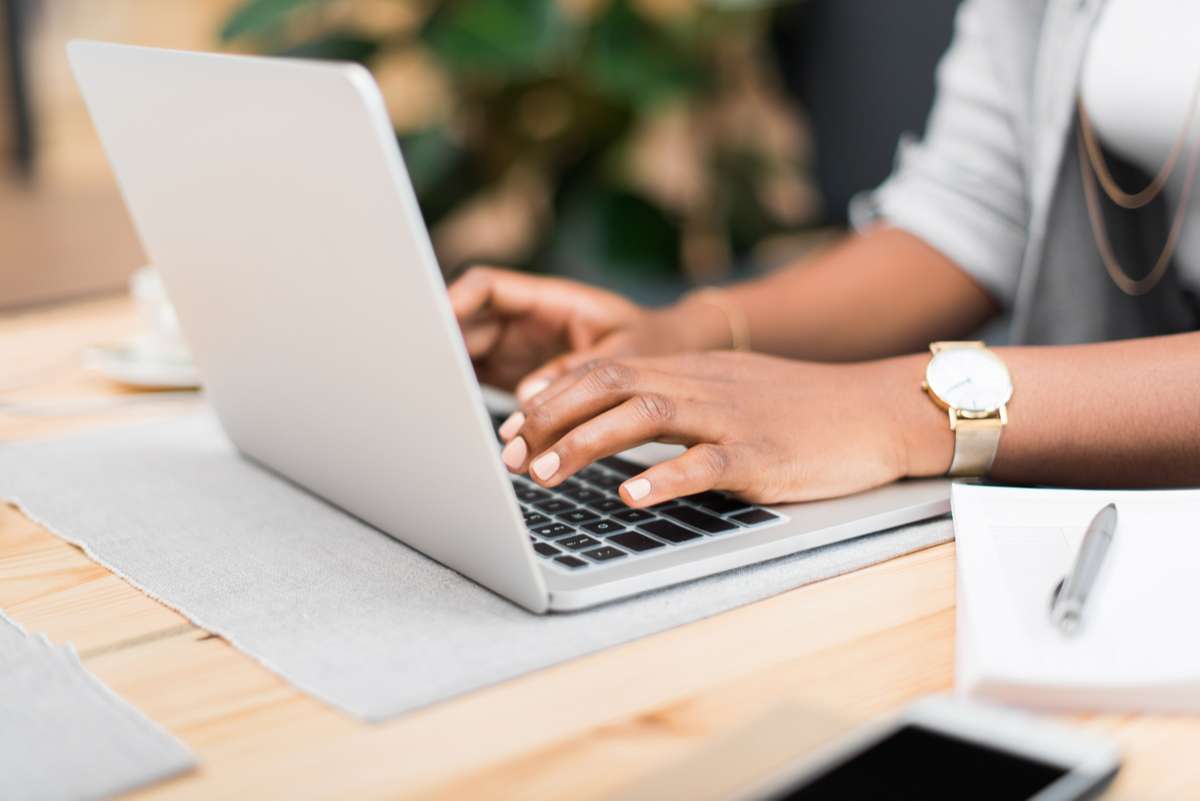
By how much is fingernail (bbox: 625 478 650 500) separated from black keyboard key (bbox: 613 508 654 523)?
0.08ft

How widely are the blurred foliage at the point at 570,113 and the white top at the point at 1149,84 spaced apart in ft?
3.49

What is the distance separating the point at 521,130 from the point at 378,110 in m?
1.78

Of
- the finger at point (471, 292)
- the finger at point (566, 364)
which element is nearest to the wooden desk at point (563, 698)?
the finger at point (566, 364)

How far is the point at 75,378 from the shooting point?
42.2 inches

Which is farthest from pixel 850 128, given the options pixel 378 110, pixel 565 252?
pixel 378 110

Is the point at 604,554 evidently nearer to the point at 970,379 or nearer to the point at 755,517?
the point at 755,517

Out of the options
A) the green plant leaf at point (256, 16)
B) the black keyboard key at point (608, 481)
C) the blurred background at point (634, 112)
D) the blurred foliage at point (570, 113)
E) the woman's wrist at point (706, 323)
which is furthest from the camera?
the blurred background at point (634, 112)

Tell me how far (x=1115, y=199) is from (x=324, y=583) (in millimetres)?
771

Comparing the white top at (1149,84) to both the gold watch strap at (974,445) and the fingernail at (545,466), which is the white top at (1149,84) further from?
the fingernail at (545,466)

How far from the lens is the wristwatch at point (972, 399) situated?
2.30 feet

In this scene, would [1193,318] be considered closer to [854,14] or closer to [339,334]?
[339,334]

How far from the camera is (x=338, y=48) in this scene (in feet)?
6.76

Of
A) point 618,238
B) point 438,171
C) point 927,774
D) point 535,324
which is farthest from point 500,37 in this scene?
point 927,774

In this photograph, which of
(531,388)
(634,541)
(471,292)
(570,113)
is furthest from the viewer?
(570,113)
